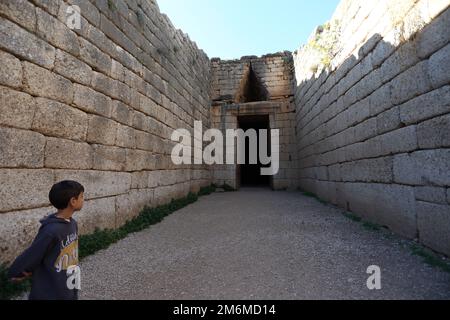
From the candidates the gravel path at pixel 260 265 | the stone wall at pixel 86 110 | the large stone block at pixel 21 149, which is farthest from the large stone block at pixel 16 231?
the gravel path at pixel 260 265

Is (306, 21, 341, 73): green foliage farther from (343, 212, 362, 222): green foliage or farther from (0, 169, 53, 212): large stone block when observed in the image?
(0, 169, 53, 212): large stone block

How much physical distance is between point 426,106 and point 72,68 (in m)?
4.13

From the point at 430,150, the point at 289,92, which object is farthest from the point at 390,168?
the point at 289,92

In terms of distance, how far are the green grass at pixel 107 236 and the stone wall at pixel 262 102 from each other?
479 centimetres

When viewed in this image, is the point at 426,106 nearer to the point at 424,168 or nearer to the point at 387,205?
the point at 424,168

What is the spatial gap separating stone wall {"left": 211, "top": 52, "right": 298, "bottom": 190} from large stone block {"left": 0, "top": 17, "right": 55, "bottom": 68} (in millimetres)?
7610

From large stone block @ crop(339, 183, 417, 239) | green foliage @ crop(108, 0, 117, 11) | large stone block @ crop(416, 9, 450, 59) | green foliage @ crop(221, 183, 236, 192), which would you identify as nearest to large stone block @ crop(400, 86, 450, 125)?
large stone block @ crop(416, 9, 450, 59)

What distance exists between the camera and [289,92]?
10.4m

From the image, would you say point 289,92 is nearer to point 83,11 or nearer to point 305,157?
point 305,157

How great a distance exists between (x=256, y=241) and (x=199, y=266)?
40.3 inches

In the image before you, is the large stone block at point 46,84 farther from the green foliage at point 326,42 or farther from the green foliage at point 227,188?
the green foliage at point 227,188

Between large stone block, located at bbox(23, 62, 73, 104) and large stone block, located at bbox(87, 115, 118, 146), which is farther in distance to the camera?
large stone block, located at bbox(87, 115, 118, 146)

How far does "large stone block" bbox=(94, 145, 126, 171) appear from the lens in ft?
11.5

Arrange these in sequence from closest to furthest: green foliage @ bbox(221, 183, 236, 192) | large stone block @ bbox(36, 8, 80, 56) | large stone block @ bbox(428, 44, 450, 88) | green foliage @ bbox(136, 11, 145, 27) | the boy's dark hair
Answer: the boy's dark hair
large stone block @ bbox(428, 44, 450, 88)
large stone block @ bbox(36, 8, 80, 56)
green foliage @ bbox(136, 11, 145, 27)
green foliage @ bbox(221, 183, 236, 192)
